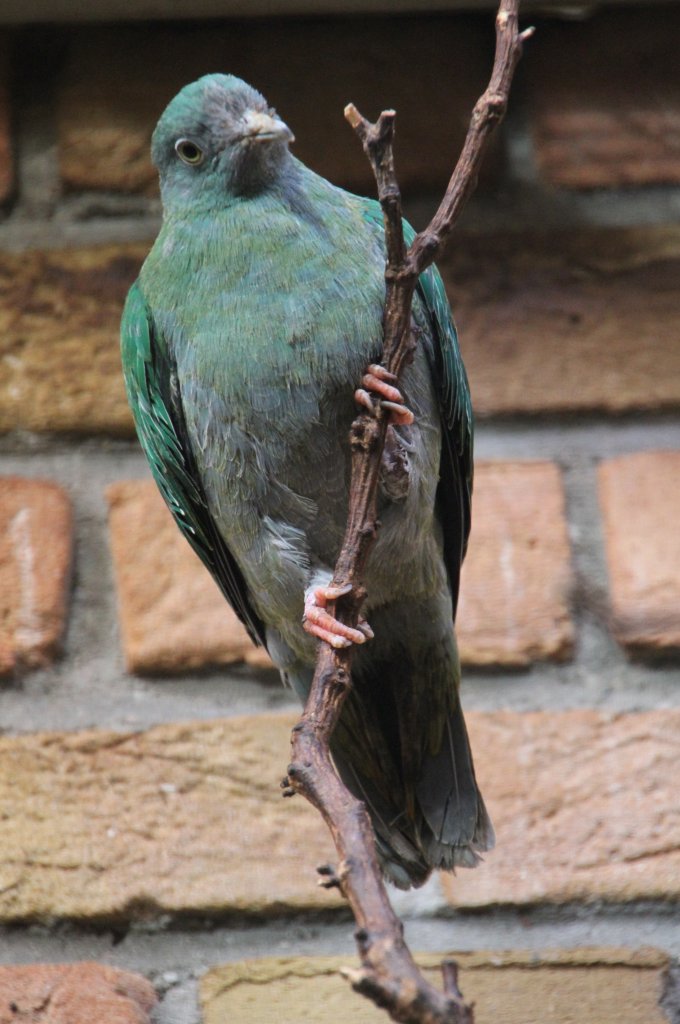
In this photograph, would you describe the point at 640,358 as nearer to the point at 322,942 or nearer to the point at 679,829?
the point at 679,829

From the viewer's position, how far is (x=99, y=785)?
1.73m

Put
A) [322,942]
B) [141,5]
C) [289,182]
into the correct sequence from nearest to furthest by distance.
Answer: [289,182], [322,942], [141,5]

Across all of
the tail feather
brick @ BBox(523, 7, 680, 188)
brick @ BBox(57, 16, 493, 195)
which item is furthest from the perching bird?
brick @ BBox(523, 7, 680, 188)

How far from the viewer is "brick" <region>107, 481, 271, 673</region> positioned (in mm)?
1774

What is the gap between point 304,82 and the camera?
1942 mm

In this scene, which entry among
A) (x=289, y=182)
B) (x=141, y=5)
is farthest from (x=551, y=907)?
(x=141, y=5)

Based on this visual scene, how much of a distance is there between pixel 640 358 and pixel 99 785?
93 centimetres

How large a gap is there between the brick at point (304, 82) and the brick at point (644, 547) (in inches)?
19.6

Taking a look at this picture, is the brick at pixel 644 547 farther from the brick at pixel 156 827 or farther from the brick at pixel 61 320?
the brick at pixel 61 320

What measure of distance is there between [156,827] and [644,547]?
2.39ft

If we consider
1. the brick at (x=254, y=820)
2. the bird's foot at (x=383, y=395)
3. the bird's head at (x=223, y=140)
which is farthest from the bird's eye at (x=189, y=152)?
the brick at (x=254, y=820)

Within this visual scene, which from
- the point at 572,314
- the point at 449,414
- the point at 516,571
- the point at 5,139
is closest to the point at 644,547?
the point at 516,571

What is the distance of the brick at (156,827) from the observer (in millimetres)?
1667

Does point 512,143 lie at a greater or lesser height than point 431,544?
greater
